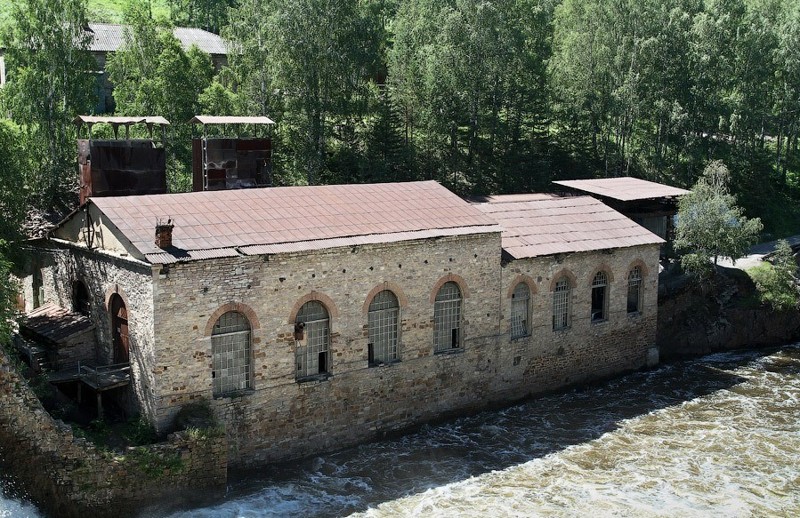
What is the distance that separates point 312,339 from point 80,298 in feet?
24.1

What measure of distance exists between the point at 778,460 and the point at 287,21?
91.3 feet

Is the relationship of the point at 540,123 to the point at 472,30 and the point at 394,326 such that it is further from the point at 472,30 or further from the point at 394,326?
the point at 394,326

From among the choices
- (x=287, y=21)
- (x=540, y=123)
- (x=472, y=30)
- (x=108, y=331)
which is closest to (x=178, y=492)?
(x=108, y=331)

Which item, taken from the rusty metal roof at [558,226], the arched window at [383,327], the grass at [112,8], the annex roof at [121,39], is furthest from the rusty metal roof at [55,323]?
the grass at [112,8]

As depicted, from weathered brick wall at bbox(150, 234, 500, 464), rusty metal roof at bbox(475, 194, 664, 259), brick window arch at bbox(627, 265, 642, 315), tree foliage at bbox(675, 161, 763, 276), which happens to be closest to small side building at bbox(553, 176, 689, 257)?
tree foliage at bbox(675, 161, 763, 276)

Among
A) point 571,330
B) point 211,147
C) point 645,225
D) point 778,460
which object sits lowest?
point 778,460

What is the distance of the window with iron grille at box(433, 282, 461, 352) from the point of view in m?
24.9

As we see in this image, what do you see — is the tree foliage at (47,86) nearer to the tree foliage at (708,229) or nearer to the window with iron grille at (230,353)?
the window with iron grille at (230,353)

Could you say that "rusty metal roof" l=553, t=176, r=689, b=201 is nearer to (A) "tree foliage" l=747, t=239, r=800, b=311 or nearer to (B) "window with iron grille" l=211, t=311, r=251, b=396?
(A) "tree foliage" l=747, t=239, r=800, b=311

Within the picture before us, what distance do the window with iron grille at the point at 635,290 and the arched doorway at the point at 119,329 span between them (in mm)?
17585

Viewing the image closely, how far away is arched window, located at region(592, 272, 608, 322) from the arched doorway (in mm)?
15596

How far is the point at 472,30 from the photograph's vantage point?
42562mm

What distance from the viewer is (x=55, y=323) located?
78.3 feet

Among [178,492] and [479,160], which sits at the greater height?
[479,160]
